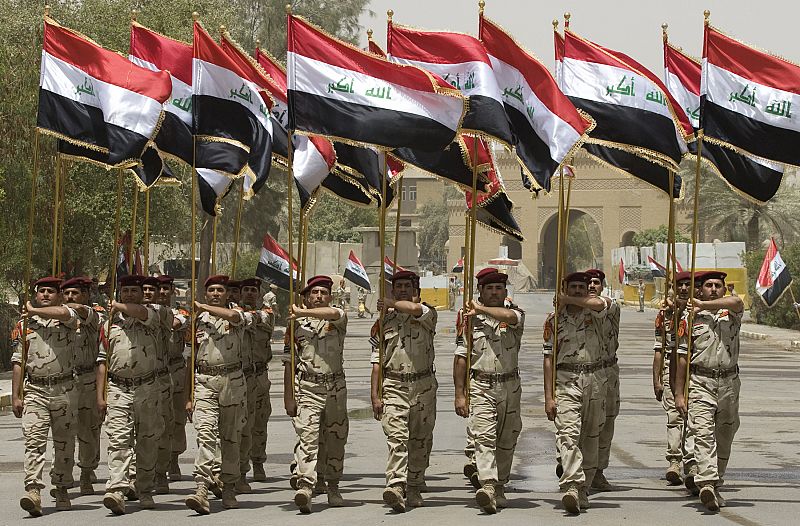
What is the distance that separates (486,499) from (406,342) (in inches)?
61.6

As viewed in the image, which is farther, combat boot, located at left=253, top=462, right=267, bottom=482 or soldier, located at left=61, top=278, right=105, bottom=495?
combat boot, located at left=253, top=462, right=267, bottom=482

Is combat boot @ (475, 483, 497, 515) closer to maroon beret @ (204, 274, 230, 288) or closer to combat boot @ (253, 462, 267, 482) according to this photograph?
maroon beret @ (204, 274, 230, 288)

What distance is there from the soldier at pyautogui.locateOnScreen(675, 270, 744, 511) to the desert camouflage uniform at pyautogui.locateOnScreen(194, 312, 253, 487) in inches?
146

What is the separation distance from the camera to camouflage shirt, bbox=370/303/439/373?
1164 cm

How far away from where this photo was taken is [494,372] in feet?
37.5

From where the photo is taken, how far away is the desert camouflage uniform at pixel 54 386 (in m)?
11.7

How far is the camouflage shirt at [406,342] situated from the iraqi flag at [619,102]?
7.67 ft

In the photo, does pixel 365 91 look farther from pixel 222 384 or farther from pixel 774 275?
pixel 774 275

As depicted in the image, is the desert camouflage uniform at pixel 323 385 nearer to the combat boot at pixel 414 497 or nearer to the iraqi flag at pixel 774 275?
the combat boot at pixel 414 497

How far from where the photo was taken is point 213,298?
11.9 m

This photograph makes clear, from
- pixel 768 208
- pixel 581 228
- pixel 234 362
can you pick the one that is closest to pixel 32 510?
pixel 234 362

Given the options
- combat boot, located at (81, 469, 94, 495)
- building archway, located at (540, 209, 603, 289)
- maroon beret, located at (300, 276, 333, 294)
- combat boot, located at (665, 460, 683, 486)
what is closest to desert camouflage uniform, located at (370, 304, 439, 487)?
maroon beret, located at (300, 276, 333, 294)

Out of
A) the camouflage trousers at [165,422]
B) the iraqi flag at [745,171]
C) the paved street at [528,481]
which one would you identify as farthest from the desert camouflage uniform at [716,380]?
the camouflage trousers at [165,422]

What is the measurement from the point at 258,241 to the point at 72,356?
38445 millimetres
